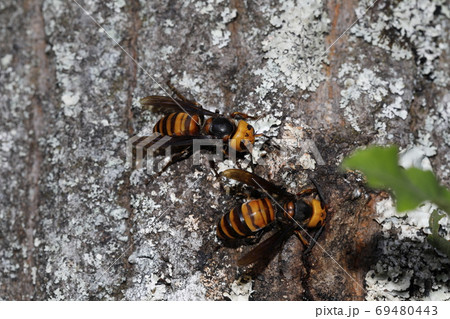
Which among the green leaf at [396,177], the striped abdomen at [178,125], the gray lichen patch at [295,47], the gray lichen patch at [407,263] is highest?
the green leaf at [396,177]

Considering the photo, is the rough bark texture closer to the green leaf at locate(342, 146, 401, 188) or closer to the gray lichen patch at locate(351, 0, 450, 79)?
the gray lichen patch at locate(351, 0, 450, 79)

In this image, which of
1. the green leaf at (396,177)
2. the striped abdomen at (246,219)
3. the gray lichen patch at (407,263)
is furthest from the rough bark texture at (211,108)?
the green leaf at (396,177)

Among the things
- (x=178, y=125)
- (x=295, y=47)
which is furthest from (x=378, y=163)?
(x=178, y=125)

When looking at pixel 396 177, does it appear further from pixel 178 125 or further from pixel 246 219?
pixel 178 125

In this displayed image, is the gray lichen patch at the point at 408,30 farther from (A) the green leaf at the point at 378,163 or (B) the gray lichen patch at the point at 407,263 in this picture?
(A) the green leaf at the point at 378,163

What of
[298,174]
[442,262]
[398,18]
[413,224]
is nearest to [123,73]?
[298,174]
